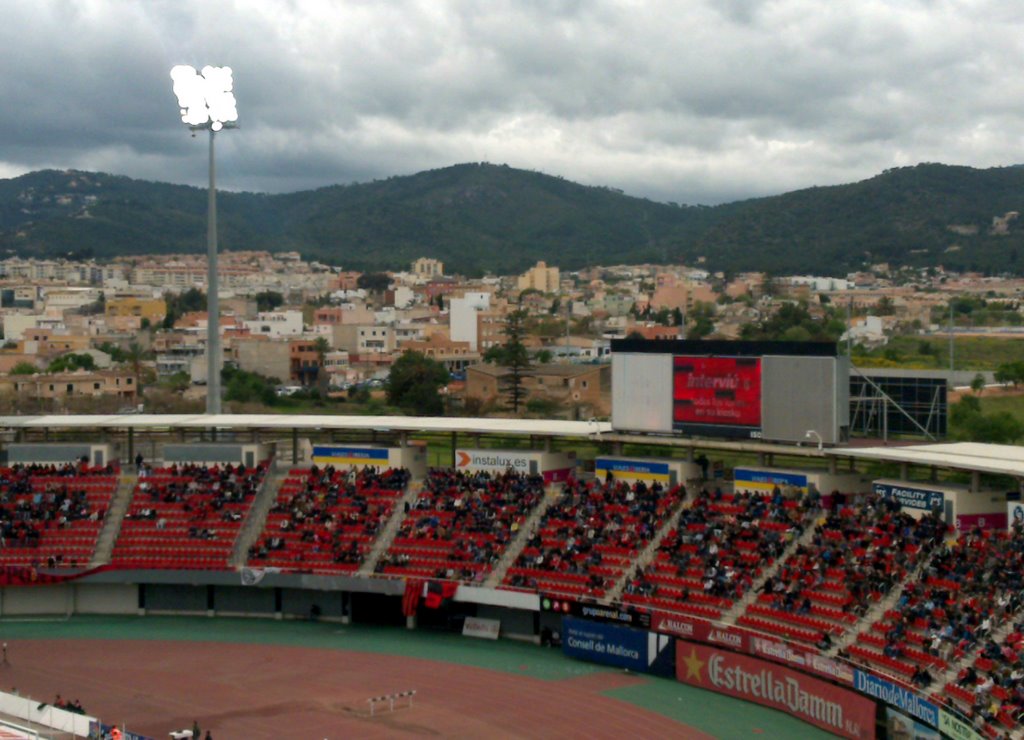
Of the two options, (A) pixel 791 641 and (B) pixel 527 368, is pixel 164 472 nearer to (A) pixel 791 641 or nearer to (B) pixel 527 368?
(A) pixel 791 641

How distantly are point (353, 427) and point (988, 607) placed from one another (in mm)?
21000

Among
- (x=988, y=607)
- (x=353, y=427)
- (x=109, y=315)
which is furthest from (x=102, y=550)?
(x=109, y=315)

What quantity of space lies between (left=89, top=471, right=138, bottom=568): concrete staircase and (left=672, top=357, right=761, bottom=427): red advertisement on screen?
17746 mm

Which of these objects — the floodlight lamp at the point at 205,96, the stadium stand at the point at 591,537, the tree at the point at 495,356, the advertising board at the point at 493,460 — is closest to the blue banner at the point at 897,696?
the stadium stand at the point at 591,537

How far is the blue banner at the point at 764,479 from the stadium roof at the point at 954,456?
199cm

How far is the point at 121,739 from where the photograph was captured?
24.5m

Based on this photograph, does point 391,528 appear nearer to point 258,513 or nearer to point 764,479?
point 258,513

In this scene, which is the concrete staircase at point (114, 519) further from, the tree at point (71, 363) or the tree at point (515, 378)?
the tree at point (71, 363)

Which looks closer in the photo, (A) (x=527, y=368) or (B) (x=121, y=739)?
(B) (x=121, y=739)

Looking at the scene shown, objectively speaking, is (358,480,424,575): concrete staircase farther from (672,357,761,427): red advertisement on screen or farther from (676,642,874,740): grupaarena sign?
(676,642,874,740): grupaarena sign

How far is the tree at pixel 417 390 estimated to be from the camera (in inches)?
3526

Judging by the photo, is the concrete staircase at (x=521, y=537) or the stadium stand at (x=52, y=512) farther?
the stadium stand at (x=52, y=512)

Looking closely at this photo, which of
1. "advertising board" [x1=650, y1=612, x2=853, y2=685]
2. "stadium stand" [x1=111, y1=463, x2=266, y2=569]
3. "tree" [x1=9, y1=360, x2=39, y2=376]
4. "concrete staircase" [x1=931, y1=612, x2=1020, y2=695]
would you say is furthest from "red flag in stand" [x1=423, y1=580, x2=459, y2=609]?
"tree" [x1=9, y1=360, x2=39, y2=376]

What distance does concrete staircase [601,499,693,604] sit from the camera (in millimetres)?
33656
